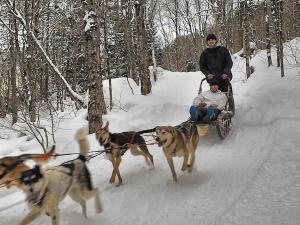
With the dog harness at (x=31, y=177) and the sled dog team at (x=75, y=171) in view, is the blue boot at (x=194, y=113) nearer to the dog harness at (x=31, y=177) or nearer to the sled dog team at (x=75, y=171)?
the sled dog team at (x=75, y=171)

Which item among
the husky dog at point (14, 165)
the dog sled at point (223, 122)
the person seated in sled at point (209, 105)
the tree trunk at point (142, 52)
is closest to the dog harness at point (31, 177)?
the husky dog at point (14, 165)

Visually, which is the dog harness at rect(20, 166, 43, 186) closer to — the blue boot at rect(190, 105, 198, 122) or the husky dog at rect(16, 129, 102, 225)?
the husky dog at rect(16, 129, 102, 225)

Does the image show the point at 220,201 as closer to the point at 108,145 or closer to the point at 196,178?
the point at 196,178

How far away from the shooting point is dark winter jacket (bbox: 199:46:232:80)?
8.68 metres

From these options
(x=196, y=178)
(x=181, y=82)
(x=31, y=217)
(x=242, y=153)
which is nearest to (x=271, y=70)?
(x=181, y=82)

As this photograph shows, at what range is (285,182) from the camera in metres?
5.19

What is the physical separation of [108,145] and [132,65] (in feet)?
57.4

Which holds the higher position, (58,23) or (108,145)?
(58,23)

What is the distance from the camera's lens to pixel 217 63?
8797 millimetres

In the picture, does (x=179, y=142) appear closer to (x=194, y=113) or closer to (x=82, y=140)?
(x=194, y=113)

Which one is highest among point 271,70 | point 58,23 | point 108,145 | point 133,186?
point 58,23

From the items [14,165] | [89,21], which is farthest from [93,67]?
[14,165]

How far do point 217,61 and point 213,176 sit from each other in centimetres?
374

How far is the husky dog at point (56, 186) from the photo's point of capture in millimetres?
3951
